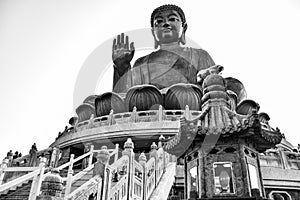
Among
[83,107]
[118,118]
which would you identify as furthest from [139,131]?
[83,107]

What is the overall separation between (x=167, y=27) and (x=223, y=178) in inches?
657

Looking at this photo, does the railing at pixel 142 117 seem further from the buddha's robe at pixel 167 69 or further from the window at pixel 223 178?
the window at pixel 223 178

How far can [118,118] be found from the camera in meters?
11.9

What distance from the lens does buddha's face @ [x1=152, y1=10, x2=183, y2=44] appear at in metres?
18.8

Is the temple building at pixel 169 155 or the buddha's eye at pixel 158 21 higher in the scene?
the buddha's eye at pixel 158 21

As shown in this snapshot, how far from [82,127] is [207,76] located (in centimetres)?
943

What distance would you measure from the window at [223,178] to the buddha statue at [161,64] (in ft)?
41.8

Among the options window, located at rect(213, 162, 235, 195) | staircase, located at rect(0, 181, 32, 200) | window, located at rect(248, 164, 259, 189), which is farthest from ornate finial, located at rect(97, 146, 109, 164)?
staircase, located at rect(0, 181, 32, 200)

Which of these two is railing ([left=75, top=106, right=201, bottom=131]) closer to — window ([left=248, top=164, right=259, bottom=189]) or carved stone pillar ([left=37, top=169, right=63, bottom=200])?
window ([left=248, top=164, right=259, bottom=189])

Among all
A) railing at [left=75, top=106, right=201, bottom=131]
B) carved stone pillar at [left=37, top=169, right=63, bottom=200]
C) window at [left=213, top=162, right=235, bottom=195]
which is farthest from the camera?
railing at [left=75, top=106, right=201, bottom=131]

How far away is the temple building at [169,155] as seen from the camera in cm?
317

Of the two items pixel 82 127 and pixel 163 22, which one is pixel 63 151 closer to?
pixel 82 127

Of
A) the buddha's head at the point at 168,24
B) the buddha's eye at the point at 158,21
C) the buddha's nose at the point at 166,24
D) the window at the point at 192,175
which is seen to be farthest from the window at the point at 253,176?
the buddha's eye at the point at 158,21

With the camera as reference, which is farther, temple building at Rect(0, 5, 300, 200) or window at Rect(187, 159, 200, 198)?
window at Rect(187, 159, 200, 198)
